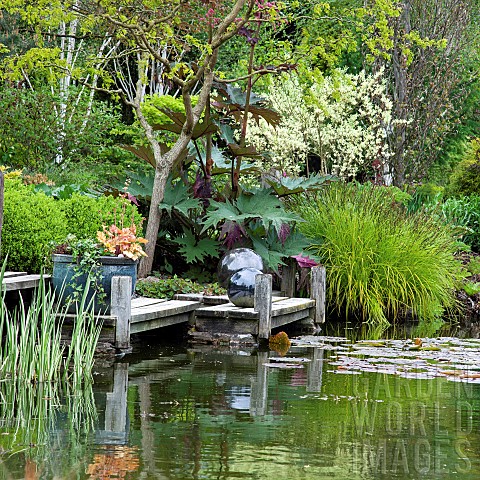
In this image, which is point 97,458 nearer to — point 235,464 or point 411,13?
point 235,464

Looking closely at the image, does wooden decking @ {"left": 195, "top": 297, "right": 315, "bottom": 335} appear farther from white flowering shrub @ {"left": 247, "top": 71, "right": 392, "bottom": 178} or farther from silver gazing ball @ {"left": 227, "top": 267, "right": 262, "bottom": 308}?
white flowering shrub @ {"left": 247, "top": 71, "right": 392, "bottom": 178}

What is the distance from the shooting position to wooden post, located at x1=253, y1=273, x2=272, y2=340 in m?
9.05

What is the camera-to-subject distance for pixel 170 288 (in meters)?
9.91

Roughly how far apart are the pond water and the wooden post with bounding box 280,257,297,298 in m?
2.67

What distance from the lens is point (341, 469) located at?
4.52m

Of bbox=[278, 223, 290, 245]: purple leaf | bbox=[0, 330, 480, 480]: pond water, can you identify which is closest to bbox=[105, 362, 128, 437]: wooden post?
bbox=[0, 330, 480, 480]: pond water

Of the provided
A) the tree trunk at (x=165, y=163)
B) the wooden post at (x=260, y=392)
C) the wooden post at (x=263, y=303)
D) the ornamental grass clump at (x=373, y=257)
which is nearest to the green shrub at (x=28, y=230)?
the tree trunk at (x=165, y=163)

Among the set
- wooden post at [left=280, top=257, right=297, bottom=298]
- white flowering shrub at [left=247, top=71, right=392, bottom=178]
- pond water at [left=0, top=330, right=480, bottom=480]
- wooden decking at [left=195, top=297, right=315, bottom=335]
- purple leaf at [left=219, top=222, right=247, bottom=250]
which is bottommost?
pond water at [left=0, top=330, right=480, bottom=480]

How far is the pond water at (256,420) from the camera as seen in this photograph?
14.8ft

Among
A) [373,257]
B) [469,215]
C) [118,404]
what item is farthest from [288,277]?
[469,215]

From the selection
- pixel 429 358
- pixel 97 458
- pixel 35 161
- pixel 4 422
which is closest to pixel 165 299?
pixel 429 358

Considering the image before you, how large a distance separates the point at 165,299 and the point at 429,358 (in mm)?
2817

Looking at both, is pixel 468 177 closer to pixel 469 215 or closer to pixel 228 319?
pixel 469 215

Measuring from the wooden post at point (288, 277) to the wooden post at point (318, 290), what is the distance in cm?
48
